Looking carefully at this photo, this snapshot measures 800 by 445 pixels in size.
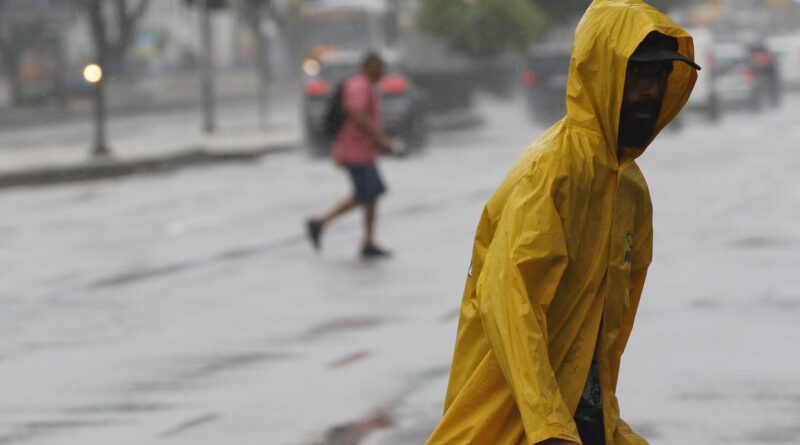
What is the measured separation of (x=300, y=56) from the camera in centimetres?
7025

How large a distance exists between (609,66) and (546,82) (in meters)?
34.3

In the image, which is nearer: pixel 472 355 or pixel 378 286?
pixel 472 355

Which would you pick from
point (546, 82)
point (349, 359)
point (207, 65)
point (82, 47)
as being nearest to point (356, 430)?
point (349, 359)

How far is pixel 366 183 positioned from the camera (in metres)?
15.2

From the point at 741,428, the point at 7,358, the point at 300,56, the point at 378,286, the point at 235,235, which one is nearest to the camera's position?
the point at 741,428

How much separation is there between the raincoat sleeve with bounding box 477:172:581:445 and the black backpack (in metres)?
10.9

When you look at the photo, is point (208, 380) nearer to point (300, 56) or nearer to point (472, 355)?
point (472, 355)

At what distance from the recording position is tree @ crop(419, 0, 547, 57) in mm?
46844

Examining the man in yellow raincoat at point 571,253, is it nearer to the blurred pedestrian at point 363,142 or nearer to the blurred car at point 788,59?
the blurred pedestrian at point 363,142

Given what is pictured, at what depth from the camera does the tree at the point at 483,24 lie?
46.8m

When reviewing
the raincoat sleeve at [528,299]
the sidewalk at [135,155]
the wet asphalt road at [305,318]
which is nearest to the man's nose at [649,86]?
the raincoat sleeve at [528,299]

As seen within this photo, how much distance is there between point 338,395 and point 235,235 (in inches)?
334

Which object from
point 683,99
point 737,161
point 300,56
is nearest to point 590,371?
point 683,99

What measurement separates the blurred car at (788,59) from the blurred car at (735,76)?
6667mm
